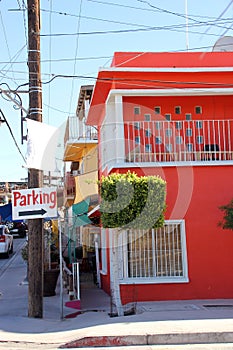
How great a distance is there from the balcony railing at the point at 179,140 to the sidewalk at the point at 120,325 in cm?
377

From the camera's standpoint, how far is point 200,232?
11.8m

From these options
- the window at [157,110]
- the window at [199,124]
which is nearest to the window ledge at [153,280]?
the window at [199,124]

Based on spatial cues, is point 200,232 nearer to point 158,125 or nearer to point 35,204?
point 158,125

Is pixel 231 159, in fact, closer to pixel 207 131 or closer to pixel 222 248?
pixel 207 131

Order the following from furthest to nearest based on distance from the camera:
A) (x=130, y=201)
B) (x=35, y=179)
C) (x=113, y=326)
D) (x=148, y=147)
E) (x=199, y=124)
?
(x=199, y=124), (x=148, y=147), (x=35, y=179), (x=130, y=201), (x=113, y=326)

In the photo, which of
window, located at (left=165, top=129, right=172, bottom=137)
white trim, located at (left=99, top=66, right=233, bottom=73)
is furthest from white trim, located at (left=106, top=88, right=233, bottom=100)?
window, located at (left=165, top=129, right=172, bottom=137)

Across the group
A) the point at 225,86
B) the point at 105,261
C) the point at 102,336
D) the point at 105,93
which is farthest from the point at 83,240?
the point at 102,336

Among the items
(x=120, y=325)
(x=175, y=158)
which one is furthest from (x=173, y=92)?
(x=120, y=325)

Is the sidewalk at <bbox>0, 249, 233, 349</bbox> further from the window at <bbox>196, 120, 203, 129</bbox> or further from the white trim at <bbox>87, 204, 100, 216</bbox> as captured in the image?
the window at <bbox>196, 120, 203, 129</bbox>

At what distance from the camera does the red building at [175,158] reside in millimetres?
11633

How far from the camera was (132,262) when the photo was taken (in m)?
11.8

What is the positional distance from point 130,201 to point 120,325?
2.37m

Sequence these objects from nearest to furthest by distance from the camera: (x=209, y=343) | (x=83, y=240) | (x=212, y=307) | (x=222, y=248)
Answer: (x=209, y=343) → (x=212, y=307) → (x=222, y=248) → (x=83, y=240)

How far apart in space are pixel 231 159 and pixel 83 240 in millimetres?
12594
